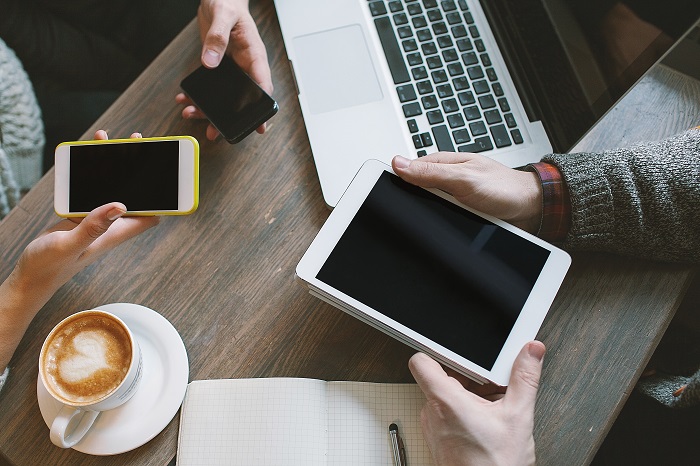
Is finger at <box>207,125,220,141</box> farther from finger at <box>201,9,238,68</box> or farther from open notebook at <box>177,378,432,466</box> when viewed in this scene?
open notebook at <box>177,378,432,466</box>

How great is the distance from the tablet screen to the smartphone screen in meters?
0.26

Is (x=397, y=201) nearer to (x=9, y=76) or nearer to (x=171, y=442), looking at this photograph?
(x=171, y=442)

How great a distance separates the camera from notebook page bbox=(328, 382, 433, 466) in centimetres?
72

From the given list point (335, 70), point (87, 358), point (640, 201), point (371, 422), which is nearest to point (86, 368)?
point (87, 358)

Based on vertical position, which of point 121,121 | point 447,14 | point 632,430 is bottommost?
point 632,430

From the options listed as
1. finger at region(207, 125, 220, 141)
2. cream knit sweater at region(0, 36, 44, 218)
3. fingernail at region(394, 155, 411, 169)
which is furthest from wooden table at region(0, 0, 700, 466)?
cream knit sweater at region(0, 36, 44, 218)

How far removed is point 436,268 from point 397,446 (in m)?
0.25

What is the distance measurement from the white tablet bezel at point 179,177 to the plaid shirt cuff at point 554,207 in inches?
20.0

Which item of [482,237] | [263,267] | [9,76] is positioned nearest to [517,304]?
[482,237]

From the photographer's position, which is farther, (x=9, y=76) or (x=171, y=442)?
(x=9, y=76)

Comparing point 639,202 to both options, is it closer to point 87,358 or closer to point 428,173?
point 428,173

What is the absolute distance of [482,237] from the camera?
2.45 feet

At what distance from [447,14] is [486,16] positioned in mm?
68

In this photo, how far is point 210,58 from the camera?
32.6 inches
